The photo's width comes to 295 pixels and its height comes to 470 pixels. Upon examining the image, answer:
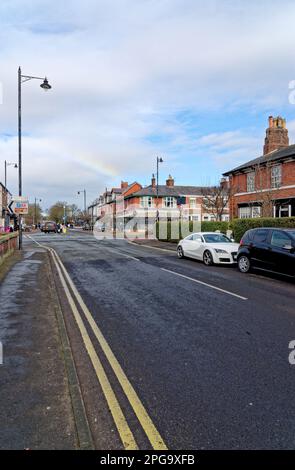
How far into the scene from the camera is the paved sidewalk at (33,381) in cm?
292

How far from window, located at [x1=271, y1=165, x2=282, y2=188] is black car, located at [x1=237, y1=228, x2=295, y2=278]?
18.1m

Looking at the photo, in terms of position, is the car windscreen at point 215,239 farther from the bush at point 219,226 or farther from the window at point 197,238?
the bush at point 219,226

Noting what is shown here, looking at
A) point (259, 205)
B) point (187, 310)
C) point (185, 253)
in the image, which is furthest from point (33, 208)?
point (187, 310)

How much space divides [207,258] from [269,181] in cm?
1809

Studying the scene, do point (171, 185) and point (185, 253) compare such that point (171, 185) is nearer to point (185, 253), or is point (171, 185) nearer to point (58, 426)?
point (185, 253)

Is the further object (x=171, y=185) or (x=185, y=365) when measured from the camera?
(x=171, y=185)

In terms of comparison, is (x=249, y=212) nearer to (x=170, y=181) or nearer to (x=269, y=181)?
(x=269, y=181)

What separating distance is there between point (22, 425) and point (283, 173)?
1141 inches

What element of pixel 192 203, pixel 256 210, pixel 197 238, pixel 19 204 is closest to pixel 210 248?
pixel 197 238

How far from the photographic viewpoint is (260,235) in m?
11.7

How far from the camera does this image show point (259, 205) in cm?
3003

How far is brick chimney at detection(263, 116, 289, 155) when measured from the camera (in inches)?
1312

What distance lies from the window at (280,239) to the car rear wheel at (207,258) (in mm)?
3486

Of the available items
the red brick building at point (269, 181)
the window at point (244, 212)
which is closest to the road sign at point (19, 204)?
the red brick building at point (269, 181)
